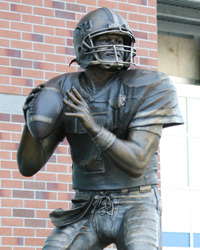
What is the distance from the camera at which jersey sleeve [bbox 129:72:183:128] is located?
5.61 m

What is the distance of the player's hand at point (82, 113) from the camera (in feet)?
17.5

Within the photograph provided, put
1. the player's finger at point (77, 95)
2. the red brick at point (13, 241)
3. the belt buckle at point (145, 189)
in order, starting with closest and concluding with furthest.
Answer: the player's finger at point (77, 95)
the belt buckle at point (145, 189)
the red brick at point (13, 241)

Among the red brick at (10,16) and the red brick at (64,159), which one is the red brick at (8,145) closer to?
the red brick at (64,159)

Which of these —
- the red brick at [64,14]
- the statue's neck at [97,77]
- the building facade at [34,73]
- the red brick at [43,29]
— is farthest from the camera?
the red brick at [64,14]

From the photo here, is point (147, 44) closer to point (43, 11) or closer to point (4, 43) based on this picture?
point (43, 11)

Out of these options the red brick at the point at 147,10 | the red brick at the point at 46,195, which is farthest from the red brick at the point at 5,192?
the red brick at the point at 147,10

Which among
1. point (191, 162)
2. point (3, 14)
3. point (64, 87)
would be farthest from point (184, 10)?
point (64, 87)

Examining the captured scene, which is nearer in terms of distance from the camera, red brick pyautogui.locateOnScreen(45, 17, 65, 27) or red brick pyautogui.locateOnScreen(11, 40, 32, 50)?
red brick pyautogui.locateOnScreen(11, 40, 32, 50)

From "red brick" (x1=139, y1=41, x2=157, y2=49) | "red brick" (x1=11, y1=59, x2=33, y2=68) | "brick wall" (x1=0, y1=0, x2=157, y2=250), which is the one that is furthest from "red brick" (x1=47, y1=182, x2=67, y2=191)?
"red brick" (x1=139, y1=41, x2=157, y2=49)

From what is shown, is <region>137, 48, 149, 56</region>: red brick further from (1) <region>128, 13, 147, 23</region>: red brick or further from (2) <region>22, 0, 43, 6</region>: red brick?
(2) <region>22, 0, 43, 6</region>: red brick

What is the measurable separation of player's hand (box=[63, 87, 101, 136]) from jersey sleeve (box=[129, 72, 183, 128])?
1.12 feet

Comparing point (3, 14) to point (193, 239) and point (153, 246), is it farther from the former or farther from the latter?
point (153, 246)

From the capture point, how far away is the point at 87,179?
5777mm

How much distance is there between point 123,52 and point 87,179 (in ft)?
2.68
